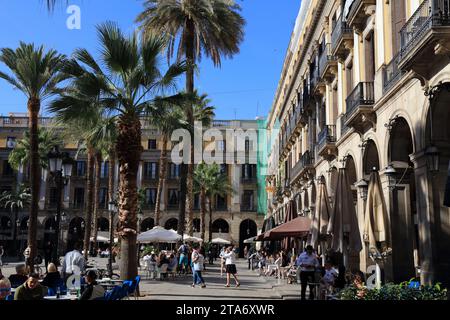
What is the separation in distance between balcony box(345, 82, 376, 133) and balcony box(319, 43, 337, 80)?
4842mm

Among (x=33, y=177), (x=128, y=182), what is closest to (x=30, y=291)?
(x=128, y=182)

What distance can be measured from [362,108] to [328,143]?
598 centimetres

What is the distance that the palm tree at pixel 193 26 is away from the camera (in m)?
28.6

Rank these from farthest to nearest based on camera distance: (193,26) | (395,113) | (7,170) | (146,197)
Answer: (7,170) < (146,197) < (193,26) < (395,113)

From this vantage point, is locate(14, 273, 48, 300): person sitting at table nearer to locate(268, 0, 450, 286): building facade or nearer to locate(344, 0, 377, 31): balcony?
locate(268, 0, 450, 286): building facade

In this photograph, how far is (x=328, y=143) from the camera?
2352cm

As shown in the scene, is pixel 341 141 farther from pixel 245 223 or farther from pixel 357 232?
pixel 245 223

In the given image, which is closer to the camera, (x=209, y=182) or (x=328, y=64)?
(x=328, y=64)

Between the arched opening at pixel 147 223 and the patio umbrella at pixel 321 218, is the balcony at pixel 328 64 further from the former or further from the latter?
the arched opening at pixel 147 223

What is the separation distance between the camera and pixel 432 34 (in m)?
11.3

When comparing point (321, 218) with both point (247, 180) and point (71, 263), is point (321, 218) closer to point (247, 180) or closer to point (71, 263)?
point (71, 263)
